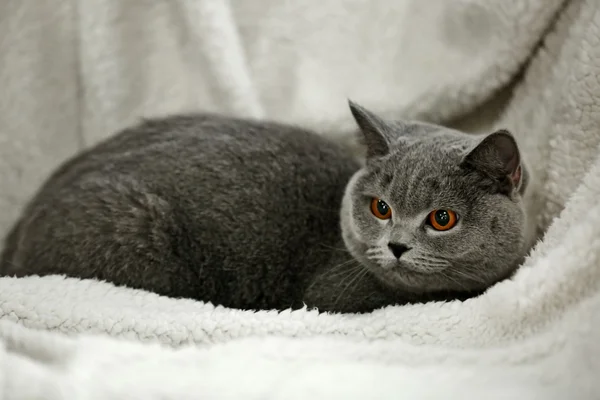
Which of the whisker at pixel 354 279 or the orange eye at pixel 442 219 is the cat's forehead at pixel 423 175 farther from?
the whisker at pixel 354 279

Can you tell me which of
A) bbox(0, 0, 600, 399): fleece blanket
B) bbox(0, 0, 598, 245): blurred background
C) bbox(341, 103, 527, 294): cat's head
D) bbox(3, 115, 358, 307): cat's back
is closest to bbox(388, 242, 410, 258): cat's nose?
bbox(341, 103, 527, 294): cat's head

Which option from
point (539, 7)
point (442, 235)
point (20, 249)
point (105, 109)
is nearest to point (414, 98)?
point (539, 7)

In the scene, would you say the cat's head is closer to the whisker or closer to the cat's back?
the whisker

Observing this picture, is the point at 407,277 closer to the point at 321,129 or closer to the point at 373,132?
the point at 373,132

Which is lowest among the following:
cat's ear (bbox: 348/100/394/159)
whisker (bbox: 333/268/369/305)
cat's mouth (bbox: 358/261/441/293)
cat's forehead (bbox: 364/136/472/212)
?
whisker (bbox: 333/268/369/305)

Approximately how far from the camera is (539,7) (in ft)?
4.56

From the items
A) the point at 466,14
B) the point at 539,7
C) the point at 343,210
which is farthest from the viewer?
the point at 466,14

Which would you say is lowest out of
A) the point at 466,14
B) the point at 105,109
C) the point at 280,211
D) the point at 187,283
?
the point at 187,283

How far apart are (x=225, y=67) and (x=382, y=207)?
2.54ft

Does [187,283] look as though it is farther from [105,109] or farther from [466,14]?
[466,14]

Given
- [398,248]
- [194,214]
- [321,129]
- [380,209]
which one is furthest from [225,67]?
[398,248]

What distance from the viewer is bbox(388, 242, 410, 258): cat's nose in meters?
1.08

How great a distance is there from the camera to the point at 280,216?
132 cm

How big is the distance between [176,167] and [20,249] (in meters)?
0.37
